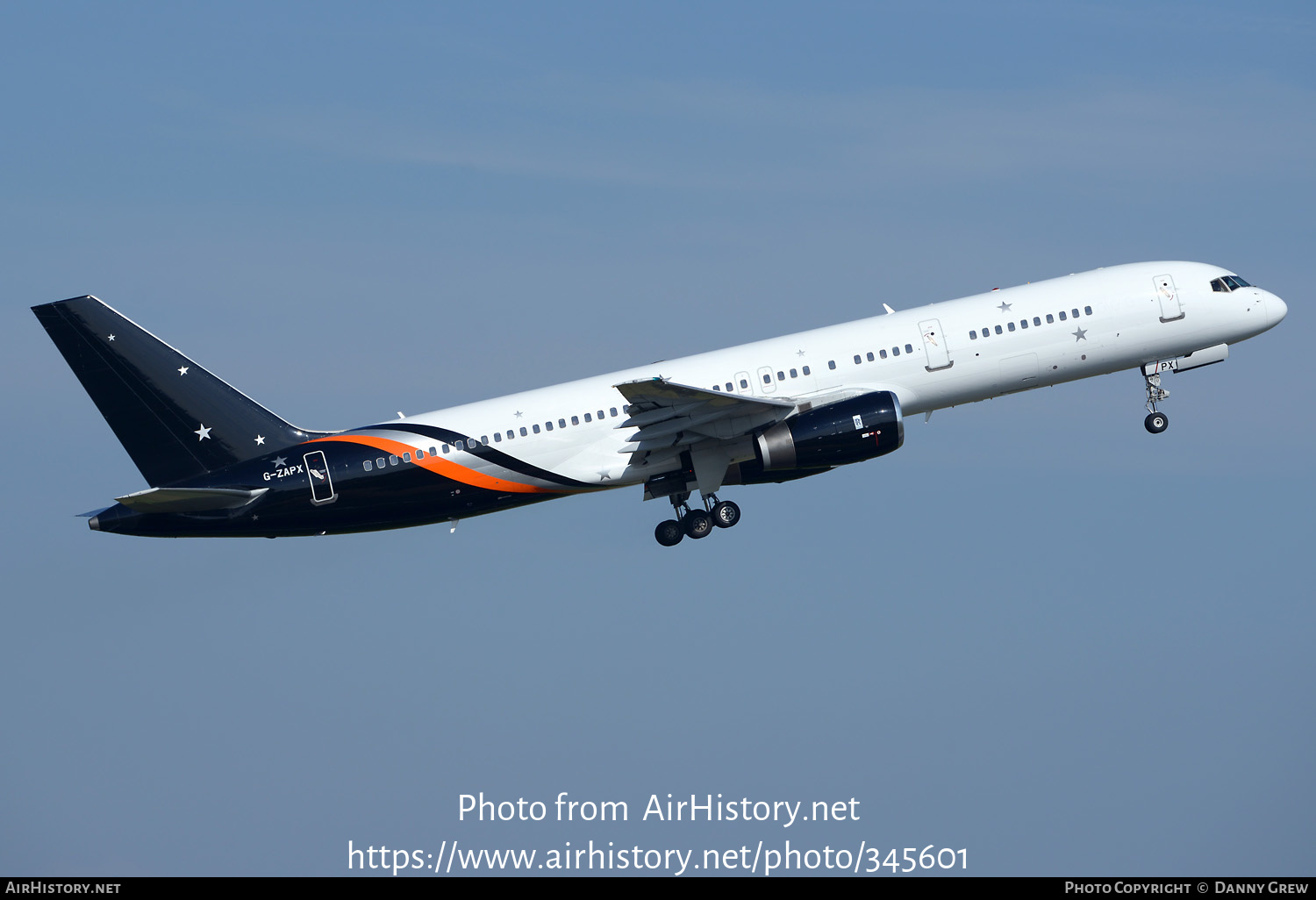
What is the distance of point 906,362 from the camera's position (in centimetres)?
5541

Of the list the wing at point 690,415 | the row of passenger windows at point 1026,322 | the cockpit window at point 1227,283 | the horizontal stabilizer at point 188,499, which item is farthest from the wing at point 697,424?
the cockpit window at point 1227,283

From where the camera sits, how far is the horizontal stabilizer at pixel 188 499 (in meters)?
52.3

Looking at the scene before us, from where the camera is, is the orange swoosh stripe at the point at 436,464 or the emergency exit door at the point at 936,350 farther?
the emergency exit door at the point at 936,350

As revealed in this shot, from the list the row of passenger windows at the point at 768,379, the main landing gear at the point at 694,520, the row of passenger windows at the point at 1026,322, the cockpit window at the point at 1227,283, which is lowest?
the main landing gear at the point at 694,520

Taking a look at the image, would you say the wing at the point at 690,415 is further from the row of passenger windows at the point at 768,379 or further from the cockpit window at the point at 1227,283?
the cockpit window at the point at 1227,283

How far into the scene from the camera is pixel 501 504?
55938 mm

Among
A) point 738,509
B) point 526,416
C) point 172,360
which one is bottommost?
point 738,509

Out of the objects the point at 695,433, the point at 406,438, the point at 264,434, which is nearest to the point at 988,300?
the point at 695,433

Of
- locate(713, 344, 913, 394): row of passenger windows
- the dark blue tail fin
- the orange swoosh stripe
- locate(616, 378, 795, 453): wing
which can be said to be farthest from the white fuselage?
the dark blue tail fin

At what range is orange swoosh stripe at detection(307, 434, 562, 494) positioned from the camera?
179ft

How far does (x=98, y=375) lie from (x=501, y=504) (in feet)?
48.8

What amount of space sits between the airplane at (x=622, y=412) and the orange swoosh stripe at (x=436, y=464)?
0.06 meters

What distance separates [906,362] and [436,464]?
56.7ft

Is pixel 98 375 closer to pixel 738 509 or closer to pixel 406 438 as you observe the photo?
pixel 406 438
